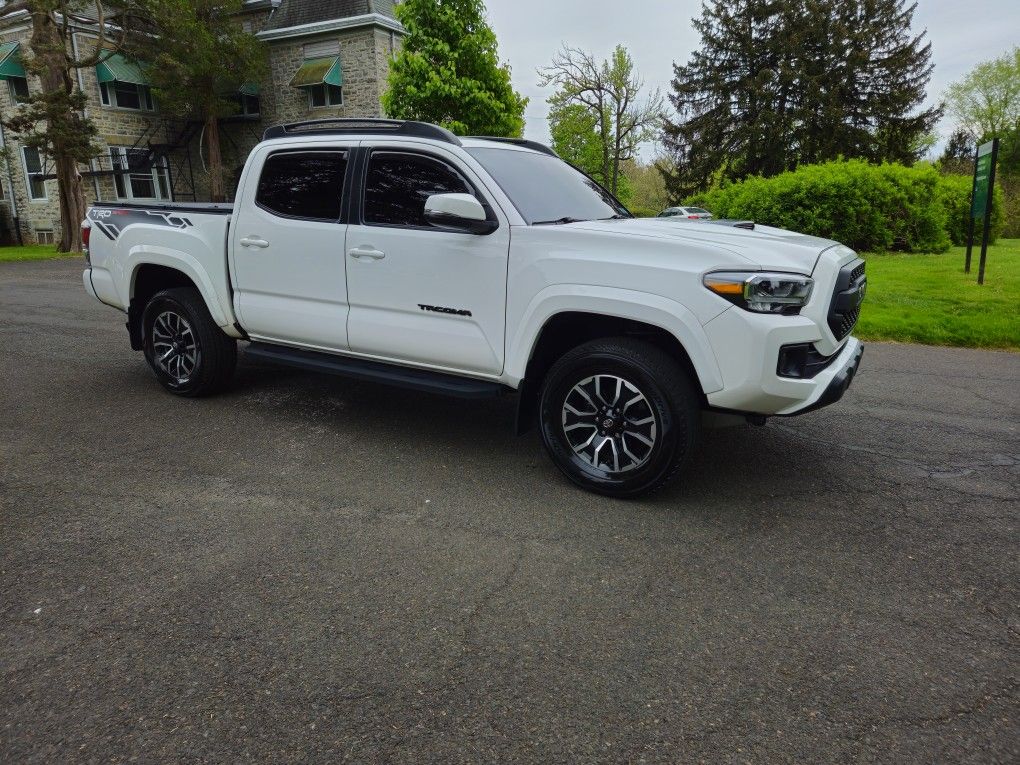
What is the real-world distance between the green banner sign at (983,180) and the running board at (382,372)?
9502 mm

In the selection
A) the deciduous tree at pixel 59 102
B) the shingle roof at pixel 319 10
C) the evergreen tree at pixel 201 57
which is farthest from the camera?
the shingle roof at pixel 319 10

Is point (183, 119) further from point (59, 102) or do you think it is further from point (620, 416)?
point (620, 416)

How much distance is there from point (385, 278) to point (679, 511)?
229 cm

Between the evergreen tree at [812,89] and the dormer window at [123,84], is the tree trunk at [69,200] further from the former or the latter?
the evergreen tree at [812,89]

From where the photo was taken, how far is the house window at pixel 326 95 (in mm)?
28000

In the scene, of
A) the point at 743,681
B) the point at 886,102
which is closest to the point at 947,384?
the point at 743,681

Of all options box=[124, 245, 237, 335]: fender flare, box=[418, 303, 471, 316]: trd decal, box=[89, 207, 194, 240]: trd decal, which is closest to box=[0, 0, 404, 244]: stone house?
box=[89, 207, 194, 240]: trd decal

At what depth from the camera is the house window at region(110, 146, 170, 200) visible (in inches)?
1121

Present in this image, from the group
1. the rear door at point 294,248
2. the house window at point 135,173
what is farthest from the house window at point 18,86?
the rear door at point 294,248

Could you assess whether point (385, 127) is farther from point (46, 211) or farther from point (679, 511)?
point (46, 211)

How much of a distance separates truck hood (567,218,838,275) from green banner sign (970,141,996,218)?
811cm

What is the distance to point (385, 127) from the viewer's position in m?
4.69

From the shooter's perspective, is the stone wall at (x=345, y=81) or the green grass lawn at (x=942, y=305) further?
the stone wall at (x=345, y=81)

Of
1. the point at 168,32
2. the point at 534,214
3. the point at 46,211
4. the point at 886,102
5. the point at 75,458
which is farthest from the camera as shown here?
the point at 886,102
